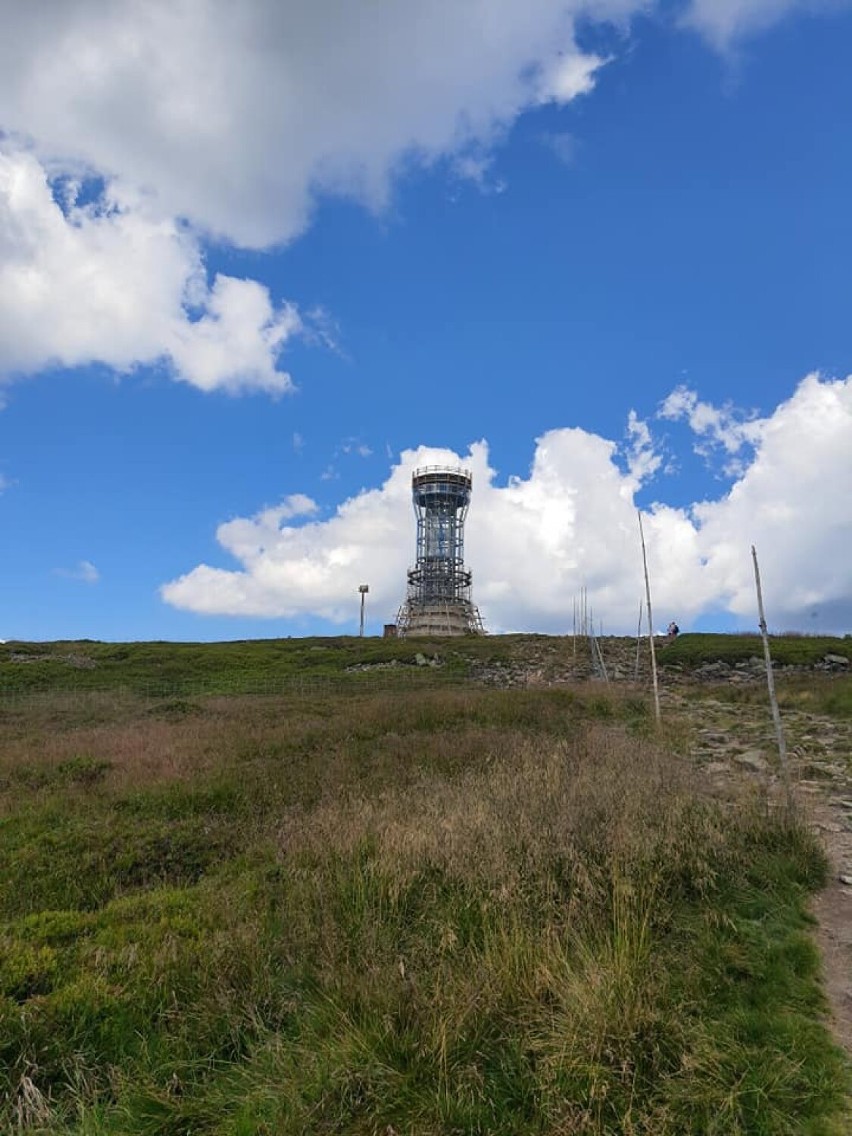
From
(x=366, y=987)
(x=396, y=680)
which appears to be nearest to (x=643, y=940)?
(x=366, y=987)

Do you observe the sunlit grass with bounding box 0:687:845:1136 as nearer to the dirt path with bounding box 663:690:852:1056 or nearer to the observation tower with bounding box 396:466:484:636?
the dirt path with bounding box 663:690:852:1056

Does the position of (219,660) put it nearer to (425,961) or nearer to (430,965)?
(425,961)

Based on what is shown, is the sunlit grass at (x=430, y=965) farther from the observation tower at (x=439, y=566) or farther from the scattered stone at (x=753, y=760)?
the observation tower at (x=439, y=566)

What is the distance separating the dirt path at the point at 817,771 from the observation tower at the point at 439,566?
5583cm

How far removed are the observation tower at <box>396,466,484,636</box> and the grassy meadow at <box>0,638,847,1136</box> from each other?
223 ft

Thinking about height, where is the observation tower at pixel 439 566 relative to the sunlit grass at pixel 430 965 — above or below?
above

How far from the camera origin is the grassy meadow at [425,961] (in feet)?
13.3

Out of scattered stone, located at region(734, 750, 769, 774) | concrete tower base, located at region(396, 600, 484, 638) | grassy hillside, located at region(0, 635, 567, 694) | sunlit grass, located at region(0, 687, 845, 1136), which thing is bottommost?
sunlit grass, located at region(0, 687, 845, 1136)

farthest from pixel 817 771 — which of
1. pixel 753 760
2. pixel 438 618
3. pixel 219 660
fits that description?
pixel 438 618

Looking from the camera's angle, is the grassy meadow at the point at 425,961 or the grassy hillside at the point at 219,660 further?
the grassy hillside at the point at 219,660

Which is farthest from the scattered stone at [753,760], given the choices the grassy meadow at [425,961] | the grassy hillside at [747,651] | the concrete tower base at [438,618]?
the concrete tower base at [438,618]

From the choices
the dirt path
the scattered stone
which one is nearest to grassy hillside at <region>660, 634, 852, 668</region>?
the dirt path

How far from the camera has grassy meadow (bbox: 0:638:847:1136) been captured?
4055 millimetres

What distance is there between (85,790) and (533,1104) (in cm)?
1113
